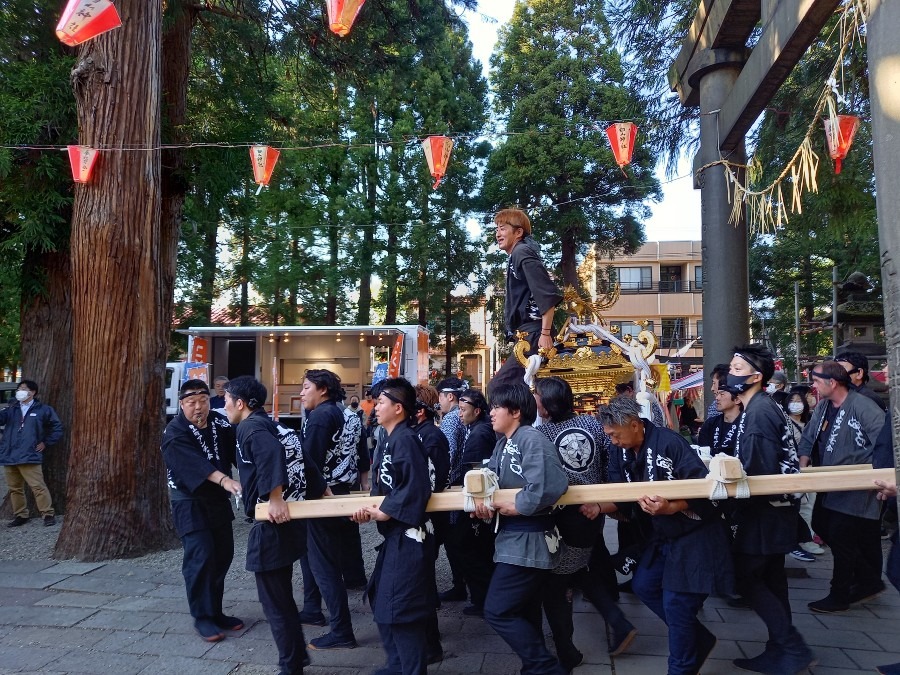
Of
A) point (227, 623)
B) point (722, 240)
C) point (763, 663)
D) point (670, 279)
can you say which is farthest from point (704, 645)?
point (670, 279)

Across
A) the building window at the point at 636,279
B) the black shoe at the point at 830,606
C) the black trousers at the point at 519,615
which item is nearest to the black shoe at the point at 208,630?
the black trousers at the point at 519,615

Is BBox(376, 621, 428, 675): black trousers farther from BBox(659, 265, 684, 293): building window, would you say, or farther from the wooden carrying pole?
BBox(659, 265, 684, 293): building window

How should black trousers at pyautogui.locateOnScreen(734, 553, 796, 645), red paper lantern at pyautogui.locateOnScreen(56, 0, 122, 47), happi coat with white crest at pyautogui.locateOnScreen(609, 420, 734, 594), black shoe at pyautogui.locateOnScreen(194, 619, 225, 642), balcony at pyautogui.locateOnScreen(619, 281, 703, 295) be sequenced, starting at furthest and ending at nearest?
1. balcony at pyautogui.locateOnScreen(619, 281, 703, 295)
2. red paper lantern at pyautogui.locateOnScreen(56, 0, 122, 47)
3. black shoe at pyautogui.locateOnScreen(194, 619, 225, 642)
4. black trousers at pyautogui.locateOnScreen(734, 553, 796, 645)
5. happi coat with white crest at pyautogui.locateOnScreen(609, 420, 734, 594)

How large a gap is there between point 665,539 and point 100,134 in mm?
6733

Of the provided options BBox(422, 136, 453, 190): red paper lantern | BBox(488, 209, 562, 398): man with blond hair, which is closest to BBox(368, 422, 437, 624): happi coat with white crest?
BBox(488, 209, 562, 398): man with blond hair

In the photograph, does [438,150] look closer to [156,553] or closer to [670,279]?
[156,553]

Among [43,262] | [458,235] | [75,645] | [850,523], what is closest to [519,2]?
[458,235]

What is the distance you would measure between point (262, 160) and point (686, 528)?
22.8 ft

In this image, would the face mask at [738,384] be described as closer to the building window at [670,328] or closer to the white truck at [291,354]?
the white truck at [291,354]

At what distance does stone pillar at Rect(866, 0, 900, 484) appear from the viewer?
2631 millimetres

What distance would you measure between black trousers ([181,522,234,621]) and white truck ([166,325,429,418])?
12738 millimetres

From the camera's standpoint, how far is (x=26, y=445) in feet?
27.3

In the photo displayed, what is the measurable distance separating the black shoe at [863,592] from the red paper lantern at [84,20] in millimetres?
7753

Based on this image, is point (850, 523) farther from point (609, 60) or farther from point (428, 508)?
point (609, 60)
